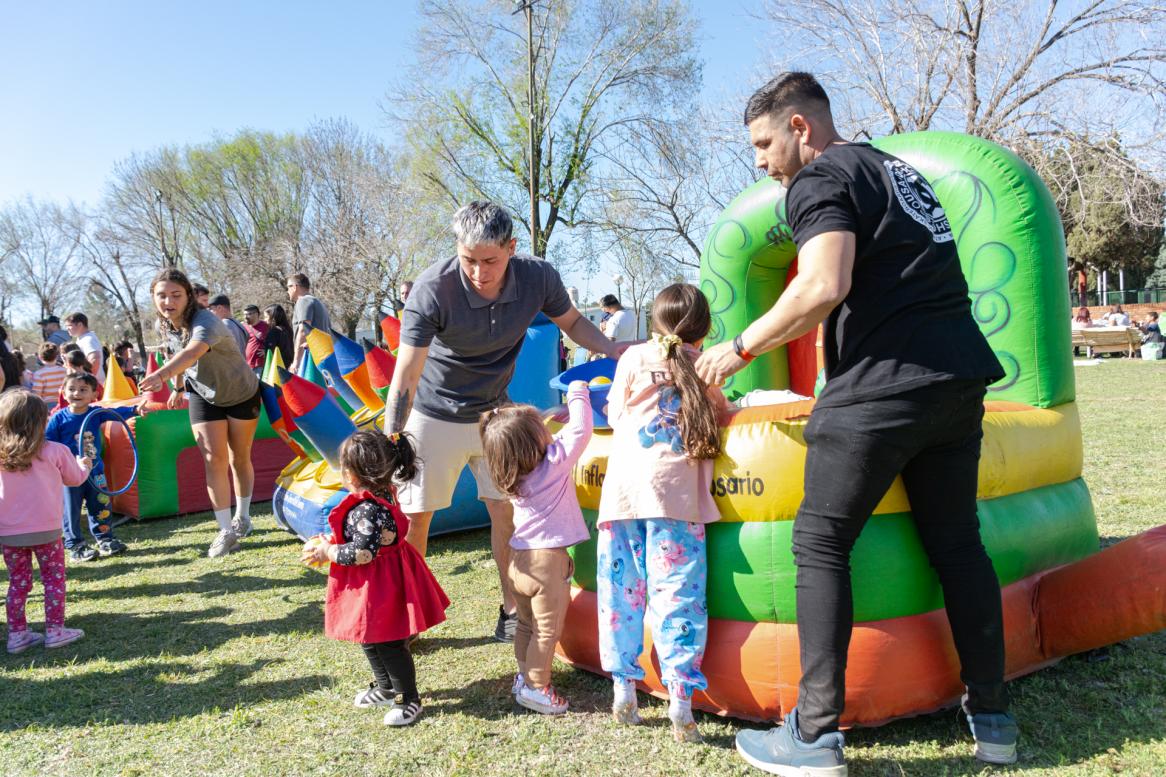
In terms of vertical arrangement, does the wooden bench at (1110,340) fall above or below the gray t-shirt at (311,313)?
below

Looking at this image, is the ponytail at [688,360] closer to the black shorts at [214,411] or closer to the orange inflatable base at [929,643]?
the orange inflatable base at [929,643]

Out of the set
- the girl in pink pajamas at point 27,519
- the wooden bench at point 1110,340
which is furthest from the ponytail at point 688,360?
the wooden bench at point 1110,340

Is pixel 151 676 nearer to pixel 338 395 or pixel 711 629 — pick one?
pixel 711 629

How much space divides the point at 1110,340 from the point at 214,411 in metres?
21.3

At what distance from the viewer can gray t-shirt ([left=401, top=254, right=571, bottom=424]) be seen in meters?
3.19

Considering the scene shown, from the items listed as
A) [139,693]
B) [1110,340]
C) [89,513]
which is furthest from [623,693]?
[1110,340]

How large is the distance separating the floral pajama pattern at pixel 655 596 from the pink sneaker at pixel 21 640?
2874 mm

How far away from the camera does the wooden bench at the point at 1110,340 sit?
19.6m

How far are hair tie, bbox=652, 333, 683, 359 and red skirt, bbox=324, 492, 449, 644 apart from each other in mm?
1134

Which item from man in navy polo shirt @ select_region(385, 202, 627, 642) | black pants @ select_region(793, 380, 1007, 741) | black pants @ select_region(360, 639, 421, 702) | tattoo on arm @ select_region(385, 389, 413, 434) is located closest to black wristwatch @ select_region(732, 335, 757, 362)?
black pants @ select_region(793, 380, 1007, 741)

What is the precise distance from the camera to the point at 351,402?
18.9ft

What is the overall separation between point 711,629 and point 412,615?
3.43ft

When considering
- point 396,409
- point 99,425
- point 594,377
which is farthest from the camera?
point 99,425

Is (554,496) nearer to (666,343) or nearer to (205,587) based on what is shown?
(666,343)
